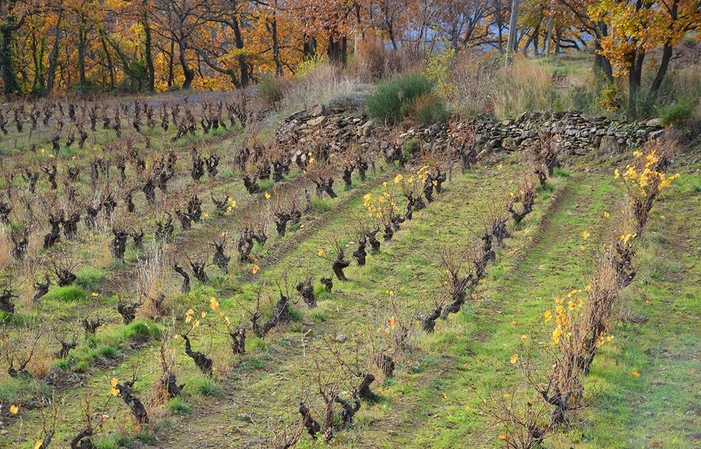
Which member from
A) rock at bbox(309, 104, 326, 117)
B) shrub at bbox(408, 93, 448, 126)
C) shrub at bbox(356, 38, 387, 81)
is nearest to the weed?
shrub at bbox(408, 93, 448, 126)

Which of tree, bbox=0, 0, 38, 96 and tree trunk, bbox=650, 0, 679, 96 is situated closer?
tree trunk, bbox=650, 0, 679, 96

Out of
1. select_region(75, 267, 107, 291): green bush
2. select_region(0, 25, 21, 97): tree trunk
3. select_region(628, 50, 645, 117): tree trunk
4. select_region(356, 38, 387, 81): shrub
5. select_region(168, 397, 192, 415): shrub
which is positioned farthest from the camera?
select_region(0, 25, 21, 97): tree trunk

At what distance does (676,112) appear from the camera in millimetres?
12891

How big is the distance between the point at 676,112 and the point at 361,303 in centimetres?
822

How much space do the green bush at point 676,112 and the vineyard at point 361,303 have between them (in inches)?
10.6

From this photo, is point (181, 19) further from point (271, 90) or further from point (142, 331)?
point (142, 331)

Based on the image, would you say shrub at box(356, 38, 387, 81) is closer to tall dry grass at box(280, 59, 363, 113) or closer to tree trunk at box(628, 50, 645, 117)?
tall dry grass at box(280, 59, 363, 113)

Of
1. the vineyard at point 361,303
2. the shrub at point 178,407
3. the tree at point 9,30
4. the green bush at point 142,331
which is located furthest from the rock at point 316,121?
Answer: the tree at point 9,30

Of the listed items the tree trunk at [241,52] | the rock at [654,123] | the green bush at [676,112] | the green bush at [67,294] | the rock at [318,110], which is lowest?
the green bush at [67,294]

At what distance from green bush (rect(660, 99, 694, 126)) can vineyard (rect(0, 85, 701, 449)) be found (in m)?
0.27

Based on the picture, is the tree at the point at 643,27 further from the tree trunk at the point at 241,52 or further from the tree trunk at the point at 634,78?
the tree trunk at the point at 241,52

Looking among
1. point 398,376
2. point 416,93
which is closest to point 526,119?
point 416,93

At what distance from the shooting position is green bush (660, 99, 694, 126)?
1286 centimetres

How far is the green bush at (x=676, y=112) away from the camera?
12859 millimetres
